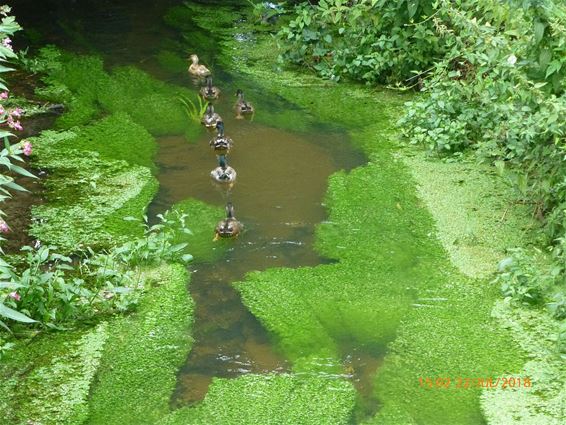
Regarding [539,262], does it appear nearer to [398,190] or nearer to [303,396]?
[398,190]

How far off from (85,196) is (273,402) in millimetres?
2827

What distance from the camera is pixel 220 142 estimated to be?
765 centimetres

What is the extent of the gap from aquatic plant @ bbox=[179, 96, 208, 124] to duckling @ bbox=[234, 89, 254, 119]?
31 centimetres

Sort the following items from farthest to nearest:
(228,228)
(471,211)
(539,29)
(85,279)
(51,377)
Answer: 1. (471,211)
2. (228,228)
3. (85,279)
4. (539,29)
5. (51,377)

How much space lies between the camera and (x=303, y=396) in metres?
4.81

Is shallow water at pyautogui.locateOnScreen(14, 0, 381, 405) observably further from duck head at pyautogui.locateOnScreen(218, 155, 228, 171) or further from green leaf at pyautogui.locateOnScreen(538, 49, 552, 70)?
green leaf at pyautogui.locateOnScreen(538, 49, 552, 70)

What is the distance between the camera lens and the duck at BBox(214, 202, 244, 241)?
20.7 feet

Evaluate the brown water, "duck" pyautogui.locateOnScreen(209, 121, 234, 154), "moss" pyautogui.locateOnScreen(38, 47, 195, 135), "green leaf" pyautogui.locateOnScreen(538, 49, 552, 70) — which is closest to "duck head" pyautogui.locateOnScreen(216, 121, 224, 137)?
"duck" pyautogui.locateOnScreen(209, 121, 234, 154)

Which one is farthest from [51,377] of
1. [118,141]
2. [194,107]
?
[194,107]

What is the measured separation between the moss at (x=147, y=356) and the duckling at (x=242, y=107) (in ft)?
9.05

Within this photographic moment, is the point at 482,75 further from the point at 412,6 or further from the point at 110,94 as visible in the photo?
the point at 110,94

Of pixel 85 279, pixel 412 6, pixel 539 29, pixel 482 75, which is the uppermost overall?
pixel 539 29

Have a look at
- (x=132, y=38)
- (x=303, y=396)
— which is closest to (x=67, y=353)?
(x=303, y=396)

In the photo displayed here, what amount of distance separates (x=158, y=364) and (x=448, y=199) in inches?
108
